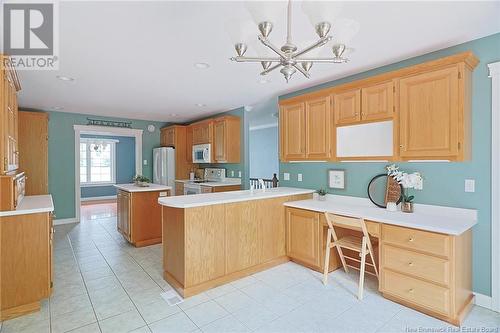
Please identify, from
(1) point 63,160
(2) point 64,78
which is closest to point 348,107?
(2) point 64,78

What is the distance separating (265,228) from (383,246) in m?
1.33

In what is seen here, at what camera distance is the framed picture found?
3471 mm

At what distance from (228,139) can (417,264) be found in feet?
12.8

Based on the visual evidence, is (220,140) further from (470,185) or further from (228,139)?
(470,185)

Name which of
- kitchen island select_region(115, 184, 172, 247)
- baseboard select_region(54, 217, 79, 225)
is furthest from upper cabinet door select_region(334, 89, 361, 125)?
baseboard select_region(54, 217, 79, 225)

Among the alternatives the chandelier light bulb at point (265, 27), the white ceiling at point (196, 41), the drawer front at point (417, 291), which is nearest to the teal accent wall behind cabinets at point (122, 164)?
the white ceiling at point (196, 41)

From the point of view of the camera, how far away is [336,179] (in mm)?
3543

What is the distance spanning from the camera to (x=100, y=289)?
2771mm

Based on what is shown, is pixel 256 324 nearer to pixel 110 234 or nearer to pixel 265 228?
pixel 265 228

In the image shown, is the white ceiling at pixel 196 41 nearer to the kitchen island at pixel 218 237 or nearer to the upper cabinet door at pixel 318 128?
the upper cabinet door at pixel 318 128

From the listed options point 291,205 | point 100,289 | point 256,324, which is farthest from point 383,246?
point 100,289

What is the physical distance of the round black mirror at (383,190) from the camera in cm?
287

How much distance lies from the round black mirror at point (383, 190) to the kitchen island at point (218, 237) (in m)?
1.11

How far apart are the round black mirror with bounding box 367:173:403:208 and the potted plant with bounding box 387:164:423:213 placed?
65mm
